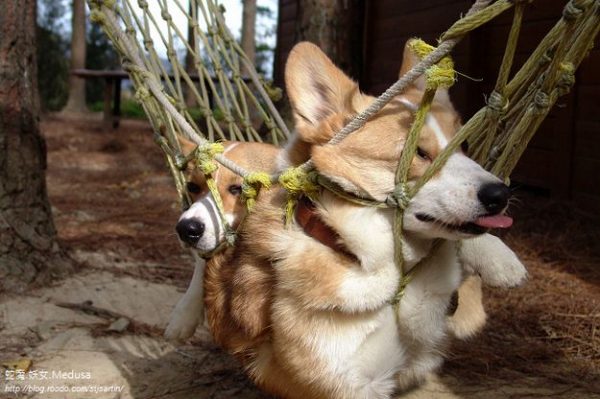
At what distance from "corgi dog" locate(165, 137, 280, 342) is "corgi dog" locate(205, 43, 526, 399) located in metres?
0.34

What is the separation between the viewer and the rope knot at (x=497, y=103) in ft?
5.34

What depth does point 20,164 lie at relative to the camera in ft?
10.6

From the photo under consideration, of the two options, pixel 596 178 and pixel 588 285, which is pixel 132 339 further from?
pixel 596 178

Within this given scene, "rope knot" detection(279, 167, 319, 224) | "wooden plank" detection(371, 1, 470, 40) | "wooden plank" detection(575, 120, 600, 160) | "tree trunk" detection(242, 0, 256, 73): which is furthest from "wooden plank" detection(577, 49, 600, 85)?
"tree trunk" detection(242, 0, 256, 73)

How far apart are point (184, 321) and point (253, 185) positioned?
0.79 meters

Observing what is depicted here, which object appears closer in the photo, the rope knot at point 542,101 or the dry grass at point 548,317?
the rope knot at point 542,101

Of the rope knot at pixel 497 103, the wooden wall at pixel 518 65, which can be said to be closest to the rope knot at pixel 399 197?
the rope knot at pixel 497 103

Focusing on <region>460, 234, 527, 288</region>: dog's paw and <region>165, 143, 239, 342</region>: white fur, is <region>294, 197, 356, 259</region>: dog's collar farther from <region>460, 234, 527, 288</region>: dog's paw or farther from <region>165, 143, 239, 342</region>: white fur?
<region>165, 143, 239, 342</region>: white fur

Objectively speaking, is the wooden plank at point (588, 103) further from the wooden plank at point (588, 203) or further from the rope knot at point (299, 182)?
the rope knot at point (299, 182)

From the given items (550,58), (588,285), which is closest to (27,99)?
(550,58)

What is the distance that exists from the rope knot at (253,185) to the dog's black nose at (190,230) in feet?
1.23

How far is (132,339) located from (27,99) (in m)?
1.39

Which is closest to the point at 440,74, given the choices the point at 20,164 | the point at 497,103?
the point at 497,103

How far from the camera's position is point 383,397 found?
1.82 meters
